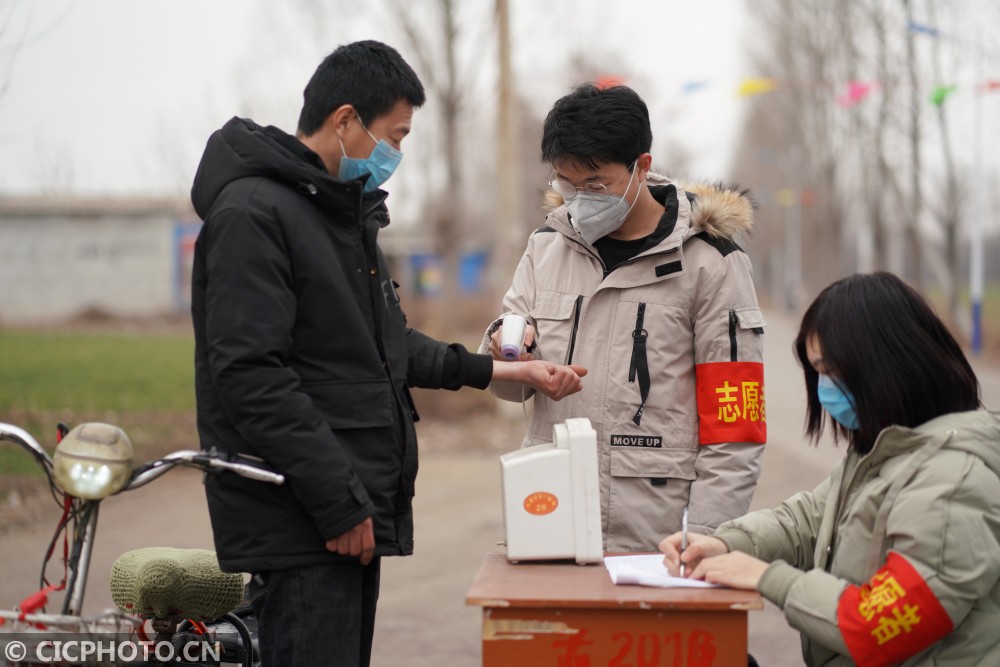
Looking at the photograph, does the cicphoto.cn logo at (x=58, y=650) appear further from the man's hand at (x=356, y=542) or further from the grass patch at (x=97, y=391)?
the grass patch at (x=97, y=391)

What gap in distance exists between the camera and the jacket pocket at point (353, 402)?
2465 millimetres

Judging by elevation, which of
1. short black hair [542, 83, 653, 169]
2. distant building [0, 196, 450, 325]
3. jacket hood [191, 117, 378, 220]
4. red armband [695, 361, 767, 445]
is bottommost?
red armband [695, 361, 767, 445]

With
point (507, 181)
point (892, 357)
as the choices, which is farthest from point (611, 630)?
point (507, 181)

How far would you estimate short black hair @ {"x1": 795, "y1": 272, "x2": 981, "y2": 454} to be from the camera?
7.33 ft

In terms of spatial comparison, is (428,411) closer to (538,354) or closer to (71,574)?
(538,354)

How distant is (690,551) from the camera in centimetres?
240

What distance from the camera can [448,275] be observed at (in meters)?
22.6

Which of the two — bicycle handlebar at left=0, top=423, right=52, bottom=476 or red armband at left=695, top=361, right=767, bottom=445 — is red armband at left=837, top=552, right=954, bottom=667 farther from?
bicycle handlebar at left=0, top=423, right=52, bottom=476

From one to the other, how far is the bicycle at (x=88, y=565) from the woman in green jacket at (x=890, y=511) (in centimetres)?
114

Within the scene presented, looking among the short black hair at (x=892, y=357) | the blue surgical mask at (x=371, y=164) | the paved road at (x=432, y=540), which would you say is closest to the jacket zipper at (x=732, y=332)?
the short black hair at (x=892, y=357)

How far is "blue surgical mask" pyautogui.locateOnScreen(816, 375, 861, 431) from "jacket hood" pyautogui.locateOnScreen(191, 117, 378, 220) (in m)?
1.17

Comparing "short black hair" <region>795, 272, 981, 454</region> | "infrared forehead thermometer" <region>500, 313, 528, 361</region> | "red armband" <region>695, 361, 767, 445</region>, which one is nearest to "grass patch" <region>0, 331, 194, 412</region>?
"infrared forehead thermometer" <region>500, 313, 528, 361</region>

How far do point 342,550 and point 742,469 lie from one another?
1140 millimetres

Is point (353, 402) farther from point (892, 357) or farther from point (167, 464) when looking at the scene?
point (892, 357)
